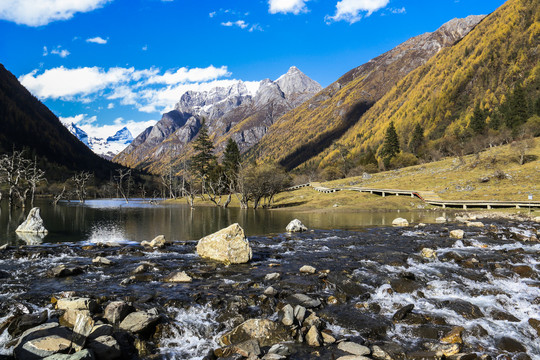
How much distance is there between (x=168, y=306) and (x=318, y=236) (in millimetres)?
22555

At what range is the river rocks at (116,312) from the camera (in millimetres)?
11055

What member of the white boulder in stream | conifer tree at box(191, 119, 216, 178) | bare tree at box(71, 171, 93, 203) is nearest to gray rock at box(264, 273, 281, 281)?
the white boulder in stream

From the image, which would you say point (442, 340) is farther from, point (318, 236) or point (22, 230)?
point (22, 230)

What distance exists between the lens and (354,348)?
9758mm

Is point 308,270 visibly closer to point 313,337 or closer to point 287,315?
point 287,315

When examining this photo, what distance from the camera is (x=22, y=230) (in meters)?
33.5

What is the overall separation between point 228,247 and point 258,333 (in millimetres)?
10657

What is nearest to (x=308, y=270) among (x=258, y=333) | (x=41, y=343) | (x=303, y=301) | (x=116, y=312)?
(x=303, y=301)

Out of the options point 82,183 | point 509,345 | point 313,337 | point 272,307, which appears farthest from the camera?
point 82,183

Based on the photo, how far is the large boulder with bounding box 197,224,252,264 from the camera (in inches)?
810

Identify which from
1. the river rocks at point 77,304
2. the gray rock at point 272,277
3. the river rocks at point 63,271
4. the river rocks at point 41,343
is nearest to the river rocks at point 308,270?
the gray rock at point 272,277

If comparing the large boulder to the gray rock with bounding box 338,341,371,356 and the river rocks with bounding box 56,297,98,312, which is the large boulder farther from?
the gray rock with bounding box 338,341,371,356

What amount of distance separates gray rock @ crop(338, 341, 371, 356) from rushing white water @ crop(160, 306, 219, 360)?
438 centimetres

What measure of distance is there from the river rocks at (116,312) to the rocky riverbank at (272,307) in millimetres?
48
